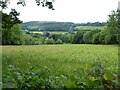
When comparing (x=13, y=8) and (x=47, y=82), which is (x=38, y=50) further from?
(x=47, y=82)

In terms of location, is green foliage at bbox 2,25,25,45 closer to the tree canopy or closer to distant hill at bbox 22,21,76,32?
the tree canopy

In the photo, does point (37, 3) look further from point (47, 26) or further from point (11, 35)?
point (11, 35)

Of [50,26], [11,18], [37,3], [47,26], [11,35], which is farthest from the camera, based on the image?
[11,35]

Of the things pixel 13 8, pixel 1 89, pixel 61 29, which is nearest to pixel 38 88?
pixel 1 89

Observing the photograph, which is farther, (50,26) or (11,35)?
(11,35)

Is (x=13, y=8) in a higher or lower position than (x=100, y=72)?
higher

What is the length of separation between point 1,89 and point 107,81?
69cm

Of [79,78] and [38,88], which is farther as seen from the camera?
[38,88]

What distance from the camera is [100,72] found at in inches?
75.2

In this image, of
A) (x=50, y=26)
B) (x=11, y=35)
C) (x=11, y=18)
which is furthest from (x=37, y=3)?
(x=11, y=35)

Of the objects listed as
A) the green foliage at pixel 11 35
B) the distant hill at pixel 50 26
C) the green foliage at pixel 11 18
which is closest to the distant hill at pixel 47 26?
the distant hill at pixel 50 26

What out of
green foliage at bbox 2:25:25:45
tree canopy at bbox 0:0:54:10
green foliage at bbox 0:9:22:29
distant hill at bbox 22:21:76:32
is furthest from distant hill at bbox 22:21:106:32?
green foliage at bbox 2:25:25:45

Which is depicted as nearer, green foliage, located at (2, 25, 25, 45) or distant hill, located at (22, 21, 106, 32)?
distant hill, located at (22, 21, 106, 32)

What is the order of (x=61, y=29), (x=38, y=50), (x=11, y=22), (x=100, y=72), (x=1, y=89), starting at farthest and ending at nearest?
(x=38, y=50) → (x=11, y=22) → (x=61, y=29) → (x=100, y=72) → (x=1, y=89)
